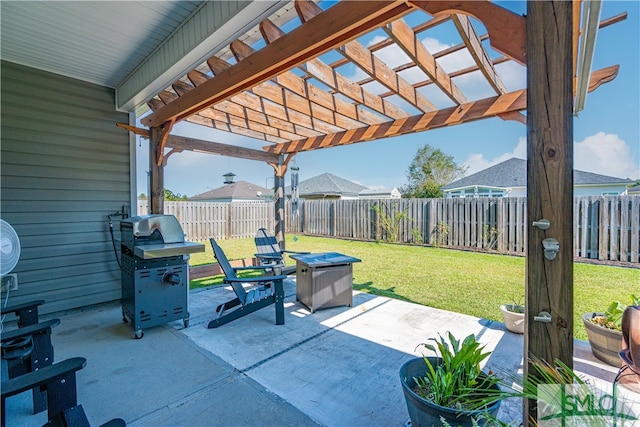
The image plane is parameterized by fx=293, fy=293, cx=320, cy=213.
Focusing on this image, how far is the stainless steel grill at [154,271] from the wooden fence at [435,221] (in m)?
6.22

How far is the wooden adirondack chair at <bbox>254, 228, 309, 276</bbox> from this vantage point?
5077 mm

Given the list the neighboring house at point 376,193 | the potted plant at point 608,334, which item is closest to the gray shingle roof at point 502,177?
the neighboring house at point 376,193

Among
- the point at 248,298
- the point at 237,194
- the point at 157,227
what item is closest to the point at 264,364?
the point at 248,298

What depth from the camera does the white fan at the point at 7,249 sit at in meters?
2.07

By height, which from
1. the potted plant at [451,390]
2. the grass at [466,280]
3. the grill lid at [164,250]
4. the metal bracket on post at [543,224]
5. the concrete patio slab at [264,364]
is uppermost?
the metal bracket on post at [543,224]

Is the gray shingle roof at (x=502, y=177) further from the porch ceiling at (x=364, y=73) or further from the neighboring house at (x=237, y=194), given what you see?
the neighboring house at (x=237, y=194)

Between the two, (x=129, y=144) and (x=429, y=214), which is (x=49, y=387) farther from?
(x=429, y=214)

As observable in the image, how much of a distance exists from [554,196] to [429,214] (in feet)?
26.6

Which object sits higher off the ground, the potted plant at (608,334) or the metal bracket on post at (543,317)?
the metal bracket on post at (543,317)

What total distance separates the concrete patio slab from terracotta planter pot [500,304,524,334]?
0.07 m

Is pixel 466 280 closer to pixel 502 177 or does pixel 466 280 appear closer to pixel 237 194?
pixel 502 177

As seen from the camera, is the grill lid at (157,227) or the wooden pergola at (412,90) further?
the grill lid at (157,227)

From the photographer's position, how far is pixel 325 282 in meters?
3.90

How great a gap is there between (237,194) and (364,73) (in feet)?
76.0
